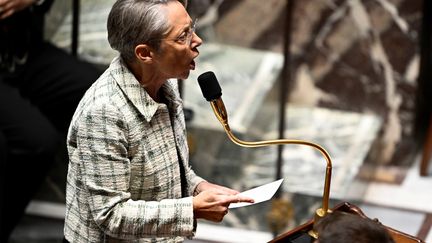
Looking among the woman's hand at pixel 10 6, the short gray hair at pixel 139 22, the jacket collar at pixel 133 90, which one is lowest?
the jacket collar at pixel 133 90

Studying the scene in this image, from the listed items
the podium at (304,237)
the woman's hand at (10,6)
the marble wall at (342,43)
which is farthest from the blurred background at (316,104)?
the podium at (304,237)

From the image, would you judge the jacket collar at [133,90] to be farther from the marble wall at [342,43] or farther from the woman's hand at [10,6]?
the marble wall at [342,43]

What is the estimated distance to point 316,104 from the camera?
469 centimetres

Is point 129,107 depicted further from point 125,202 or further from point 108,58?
point 108,58

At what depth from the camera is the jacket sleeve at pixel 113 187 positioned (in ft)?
7.93

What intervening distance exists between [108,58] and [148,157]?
5.59 feet

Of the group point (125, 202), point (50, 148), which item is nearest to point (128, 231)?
point (125, 202)

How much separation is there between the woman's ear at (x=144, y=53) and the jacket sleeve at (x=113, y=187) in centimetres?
14

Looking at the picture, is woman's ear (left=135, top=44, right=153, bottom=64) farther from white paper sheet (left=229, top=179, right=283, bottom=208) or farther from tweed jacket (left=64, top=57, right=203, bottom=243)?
white paper sheet (left=229, top=179, right=283, bottom=208)

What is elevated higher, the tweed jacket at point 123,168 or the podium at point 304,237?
the tweed jacket at point 123,168

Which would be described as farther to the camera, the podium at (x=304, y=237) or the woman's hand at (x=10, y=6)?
the woman's hand at (x=10, y=6)

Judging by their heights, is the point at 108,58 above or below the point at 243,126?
above

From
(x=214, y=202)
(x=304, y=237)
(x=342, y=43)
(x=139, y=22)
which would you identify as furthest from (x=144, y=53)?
(x=342, y=43)

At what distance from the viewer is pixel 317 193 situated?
4289 millimetres
